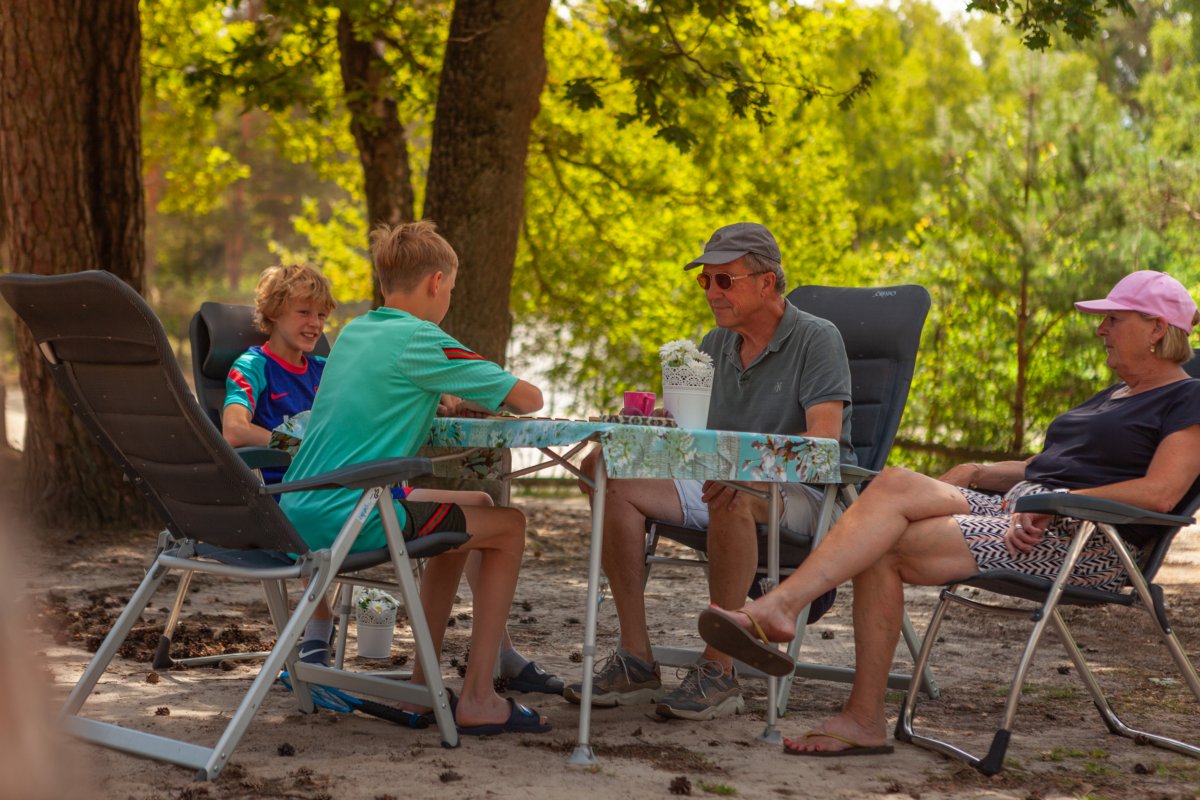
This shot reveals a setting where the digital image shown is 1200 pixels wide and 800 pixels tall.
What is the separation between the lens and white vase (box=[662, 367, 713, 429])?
387cm

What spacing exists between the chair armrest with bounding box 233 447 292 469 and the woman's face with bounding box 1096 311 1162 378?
257cm

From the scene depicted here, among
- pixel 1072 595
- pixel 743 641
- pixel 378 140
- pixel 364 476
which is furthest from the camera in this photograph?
pixel 378 140

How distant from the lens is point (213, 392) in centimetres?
512

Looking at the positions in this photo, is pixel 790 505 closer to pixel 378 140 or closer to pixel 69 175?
pixel 69 175

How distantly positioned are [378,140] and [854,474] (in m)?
8.45

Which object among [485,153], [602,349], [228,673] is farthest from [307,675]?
[602,349]

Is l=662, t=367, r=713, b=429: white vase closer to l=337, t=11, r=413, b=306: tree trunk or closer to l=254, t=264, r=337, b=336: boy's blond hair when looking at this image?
l=254, t=264, r=337, b=336: boy's blond hair

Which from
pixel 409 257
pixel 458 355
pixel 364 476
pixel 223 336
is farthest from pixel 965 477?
pixel 223 336

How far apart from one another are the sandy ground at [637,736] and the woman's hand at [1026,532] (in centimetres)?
57

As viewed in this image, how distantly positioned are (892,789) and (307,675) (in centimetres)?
164

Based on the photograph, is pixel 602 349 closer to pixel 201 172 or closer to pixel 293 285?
pixel 201 172

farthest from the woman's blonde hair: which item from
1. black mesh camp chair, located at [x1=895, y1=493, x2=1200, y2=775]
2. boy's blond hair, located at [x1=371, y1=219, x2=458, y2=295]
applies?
boy's blond hair, located at [x1=371, y1=219, x2=458, y2=295]

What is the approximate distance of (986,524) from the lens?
12.7 feet

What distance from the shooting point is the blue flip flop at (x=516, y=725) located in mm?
3721
